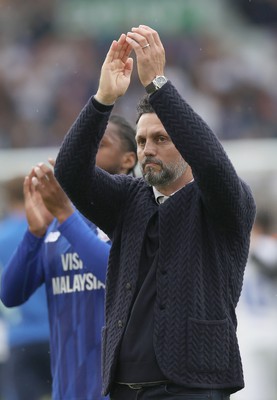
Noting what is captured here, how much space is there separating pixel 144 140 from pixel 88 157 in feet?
0.71

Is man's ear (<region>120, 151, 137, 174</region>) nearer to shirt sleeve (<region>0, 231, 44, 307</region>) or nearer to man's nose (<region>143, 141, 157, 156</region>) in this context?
shirt sleeve (<region>0, 231, 44, 307</region>)

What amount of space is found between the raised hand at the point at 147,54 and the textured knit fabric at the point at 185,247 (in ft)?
0.26

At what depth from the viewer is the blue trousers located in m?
3.58

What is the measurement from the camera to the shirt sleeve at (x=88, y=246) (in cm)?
459

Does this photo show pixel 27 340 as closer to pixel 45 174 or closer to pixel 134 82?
pixel 45 174

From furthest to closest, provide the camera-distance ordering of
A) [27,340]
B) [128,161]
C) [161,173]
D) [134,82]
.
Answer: [134,82] < [27,340] < [128,161] < [161,173]

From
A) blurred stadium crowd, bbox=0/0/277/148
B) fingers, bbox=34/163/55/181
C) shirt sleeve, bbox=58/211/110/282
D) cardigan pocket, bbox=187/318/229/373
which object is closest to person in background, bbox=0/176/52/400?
fingers, bbox=34/163/55/181

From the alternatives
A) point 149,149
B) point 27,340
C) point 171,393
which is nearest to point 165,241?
point 149,149

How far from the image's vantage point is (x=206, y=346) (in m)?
3.58

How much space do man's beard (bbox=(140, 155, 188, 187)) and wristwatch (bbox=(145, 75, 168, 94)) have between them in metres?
0.27

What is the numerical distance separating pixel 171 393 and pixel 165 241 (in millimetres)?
516

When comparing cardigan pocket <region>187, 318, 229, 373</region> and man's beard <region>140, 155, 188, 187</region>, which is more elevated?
man's beard <region>140, 155, 188, 187</region>

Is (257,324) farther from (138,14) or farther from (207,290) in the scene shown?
(138,14)

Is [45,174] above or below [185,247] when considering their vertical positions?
above
